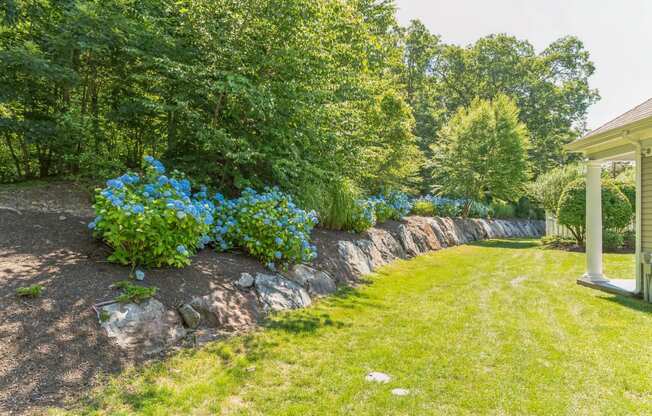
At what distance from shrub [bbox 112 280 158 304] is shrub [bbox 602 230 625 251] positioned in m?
11.4

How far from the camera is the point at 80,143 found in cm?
513

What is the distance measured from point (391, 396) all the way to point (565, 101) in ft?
90.2

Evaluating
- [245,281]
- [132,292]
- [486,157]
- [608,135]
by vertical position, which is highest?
[486,157]

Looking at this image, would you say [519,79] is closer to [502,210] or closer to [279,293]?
[502,210]

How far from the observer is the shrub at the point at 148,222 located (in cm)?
326

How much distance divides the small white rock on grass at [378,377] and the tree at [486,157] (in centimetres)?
1302

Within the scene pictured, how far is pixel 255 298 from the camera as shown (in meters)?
4.05

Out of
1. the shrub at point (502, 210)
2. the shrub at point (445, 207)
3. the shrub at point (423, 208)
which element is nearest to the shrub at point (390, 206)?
the shrub at point (423, 208)

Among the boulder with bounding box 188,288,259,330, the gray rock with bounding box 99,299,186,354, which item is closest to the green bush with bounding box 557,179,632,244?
the boulder with bounding box 188,288,259,330

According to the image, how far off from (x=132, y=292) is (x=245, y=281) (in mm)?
1282

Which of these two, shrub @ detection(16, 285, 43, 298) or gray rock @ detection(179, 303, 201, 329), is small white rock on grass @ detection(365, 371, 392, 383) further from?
shrub @ detection(16, 285, 43, 298)

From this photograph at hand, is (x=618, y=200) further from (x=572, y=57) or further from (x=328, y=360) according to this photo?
(x=572, y=57)

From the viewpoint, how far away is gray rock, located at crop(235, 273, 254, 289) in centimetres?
407

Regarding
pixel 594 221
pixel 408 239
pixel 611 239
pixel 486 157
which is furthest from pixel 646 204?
pixel 486 157
